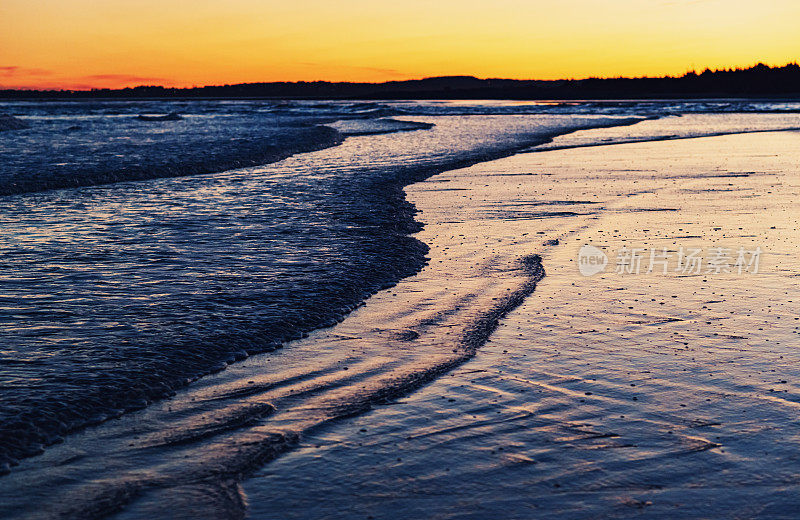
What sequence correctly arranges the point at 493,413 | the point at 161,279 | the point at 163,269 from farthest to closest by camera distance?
the point at 163,269 < the point at 161,279 < the point at 493,413

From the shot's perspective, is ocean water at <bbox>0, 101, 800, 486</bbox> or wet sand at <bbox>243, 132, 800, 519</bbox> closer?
wet sand at <bbox>243, 132, 800, 519</bbox>

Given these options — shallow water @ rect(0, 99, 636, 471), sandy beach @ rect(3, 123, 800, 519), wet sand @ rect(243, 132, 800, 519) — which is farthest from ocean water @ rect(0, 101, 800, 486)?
wet sand @ rect(243, 132, 800, 519)

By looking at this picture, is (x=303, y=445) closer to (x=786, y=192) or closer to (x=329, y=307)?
Answer: (x=329, y=307)

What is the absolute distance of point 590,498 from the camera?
10.5 feet

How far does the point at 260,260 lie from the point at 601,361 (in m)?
4.08

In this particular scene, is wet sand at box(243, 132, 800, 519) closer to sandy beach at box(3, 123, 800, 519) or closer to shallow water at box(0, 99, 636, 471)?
sandy beach at box(3, 123, 800, 519)

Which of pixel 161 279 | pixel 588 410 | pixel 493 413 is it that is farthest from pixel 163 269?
pixel 588 410

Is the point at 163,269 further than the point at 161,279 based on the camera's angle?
Yes

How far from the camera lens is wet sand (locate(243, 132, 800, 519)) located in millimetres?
3219

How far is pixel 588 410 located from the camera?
4113mm

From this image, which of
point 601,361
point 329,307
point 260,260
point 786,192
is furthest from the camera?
point 786,192

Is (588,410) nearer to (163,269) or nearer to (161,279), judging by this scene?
(161,279)

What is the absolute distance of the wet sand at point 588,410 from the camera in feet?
10.6

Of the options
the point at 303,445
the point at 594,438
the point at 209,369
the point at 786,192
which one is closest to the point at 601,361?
the point at 594,438
